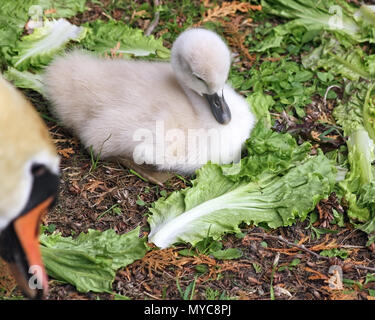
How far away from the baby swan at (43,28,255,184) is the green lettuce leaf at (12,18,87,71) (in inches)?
19.3

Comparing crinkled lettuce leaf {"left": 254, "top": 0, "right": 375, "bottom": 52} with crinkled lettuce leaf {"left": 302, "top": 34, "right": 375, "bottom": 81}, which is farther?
crinkled lettuce leaf {"left": 254, "top": 0, "right": 375, "bottom": 52}

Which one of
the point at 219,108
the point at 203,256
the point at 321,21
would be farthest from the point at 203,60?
the point at 321,21

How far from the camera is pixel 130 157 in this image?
3.99 m

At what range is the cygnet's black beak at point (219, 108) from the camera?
12.8 ft

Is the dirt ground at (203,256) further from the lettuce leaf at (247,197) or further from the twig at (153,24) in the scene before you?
the twig at (153,24)

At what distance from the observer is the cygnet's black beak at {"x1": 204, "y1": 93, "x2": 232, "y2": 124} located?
12.8 ft

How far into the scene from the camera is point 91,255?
133 inches

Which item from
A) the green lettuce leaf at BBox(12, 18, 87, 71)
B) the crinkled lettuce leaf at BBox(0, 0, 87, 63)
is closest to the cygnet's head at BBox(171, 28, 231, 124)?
the green lettuce leaf at BBox(12, 18, 87, 71)

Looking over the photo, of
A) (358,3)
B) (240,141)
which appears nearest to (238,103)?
(240,141)

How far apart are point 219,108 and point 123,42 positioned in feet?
3.72

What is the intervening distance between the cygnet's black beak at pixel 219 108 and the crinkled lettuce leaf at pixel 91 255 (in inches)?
34.0

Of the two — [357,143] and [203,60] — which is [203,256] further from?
[357,143]

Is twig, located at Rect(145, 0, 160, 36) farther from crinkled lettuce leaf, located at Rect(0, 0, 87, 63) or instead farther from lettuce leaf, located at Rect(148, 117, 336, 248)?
lettuce leaf, located at Rect(148, 117, 336, 248)
